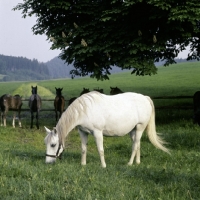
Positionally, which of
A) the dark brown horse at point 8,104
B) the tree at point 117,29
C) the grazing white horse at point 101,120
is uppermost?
the tree at point 117,29

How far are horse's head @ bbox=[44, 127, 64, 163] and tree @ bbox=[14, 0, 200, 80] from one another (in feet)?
26.8

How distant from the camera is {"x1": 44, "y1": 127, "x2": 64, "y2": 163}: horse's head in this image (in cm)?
808

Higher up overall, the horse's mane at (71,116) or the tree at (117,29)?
the tree at (117,29)

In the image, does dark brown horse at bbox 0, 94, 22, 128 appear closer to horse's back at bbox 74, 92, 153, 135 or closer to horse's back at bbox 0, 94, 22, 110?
horse's back at bbox 0, 94, 22, 110

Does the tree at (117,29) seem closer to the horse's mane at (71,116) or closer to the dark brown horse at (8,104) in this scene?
the dark brown horse at (8,104)

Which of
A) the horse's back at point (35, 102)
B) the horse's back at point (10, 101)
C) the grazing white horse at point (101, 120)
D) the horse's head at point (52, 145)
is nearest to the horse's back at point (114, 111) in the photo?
the grazing white horse at point (101, 120)

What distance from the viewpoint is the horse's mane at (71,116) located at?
8.23 m

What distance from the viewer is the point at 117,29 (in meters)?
16.8

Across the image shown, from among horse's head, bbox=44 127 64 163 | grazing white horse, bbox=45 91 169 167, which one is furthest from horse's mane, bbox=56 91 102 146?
horse's head, bbox=44 127 64 163

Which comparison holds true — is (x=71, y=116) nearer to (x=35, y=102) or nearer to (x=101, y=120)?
(x=101, y=120)

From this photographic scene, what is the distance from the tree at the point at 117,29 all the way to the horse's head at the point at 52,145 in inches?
322

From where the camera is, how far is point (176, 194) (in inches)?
230

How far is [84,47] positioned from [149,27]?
128 inches

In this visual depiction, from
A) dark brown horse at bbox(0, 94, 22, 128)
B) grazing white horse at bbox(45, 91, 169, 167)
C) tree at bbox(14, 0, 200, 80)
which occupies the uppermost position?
tree at bbox(14, 0, 200, 80)
